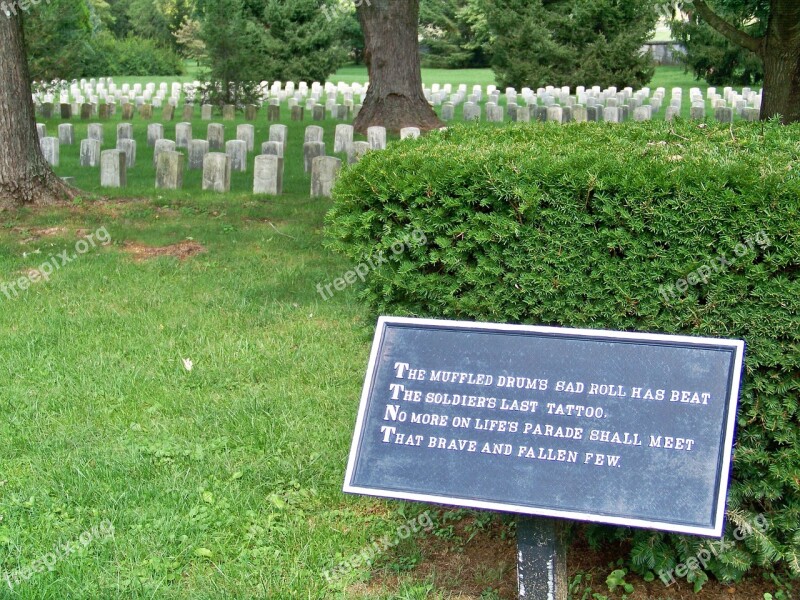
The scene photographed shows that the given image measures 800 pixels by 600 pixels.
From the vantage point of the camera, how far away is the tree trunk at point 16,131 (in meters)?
10.5

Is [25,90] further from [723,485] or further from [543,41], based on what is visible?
[543,41]

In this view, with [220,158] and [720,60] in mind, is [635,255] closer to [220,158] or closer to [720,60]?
[220,158]

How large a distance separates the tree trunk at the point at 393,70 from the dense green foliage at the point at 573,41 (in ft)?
42.6

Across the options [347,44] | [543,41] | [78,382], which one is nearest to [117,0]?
[347,44]

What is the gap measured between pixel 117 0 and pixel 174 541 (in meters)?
65.2

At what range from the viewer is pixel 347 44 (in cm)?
5162

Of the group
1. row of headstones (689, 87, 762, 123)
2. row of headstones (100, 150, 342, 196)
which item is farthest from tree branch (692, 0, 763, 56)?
row of headstones (689, 87, 762, 123)

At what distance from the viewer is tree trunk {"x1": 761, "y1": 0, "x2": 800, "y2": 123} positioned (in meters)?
9.12

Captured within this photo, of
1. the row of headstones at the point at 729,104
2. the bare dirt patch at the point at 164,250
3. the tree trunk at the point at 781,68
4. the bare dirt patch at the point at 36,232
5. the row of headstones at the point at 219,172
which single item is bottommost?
the row of headstones at the point at 729,104

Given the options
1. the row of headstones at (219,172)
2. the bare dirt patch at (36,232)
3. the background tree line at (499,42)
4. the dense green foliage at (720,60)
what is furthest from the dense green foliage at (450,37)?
the bare dirt patch at (36,232)

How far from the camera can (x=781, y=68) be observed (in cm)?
940

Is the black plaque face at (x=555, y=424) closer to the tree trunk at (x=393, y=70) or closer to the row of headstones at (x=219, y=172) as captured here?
the row of headstones at (x=219, y=172)

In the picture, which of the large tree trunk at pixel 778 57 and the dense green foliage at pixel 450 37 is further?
the dense green foliage at pixel 450 37

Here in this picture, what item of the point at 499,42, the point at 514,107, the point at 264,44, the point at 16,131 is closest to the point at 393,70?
the point at 514,107
